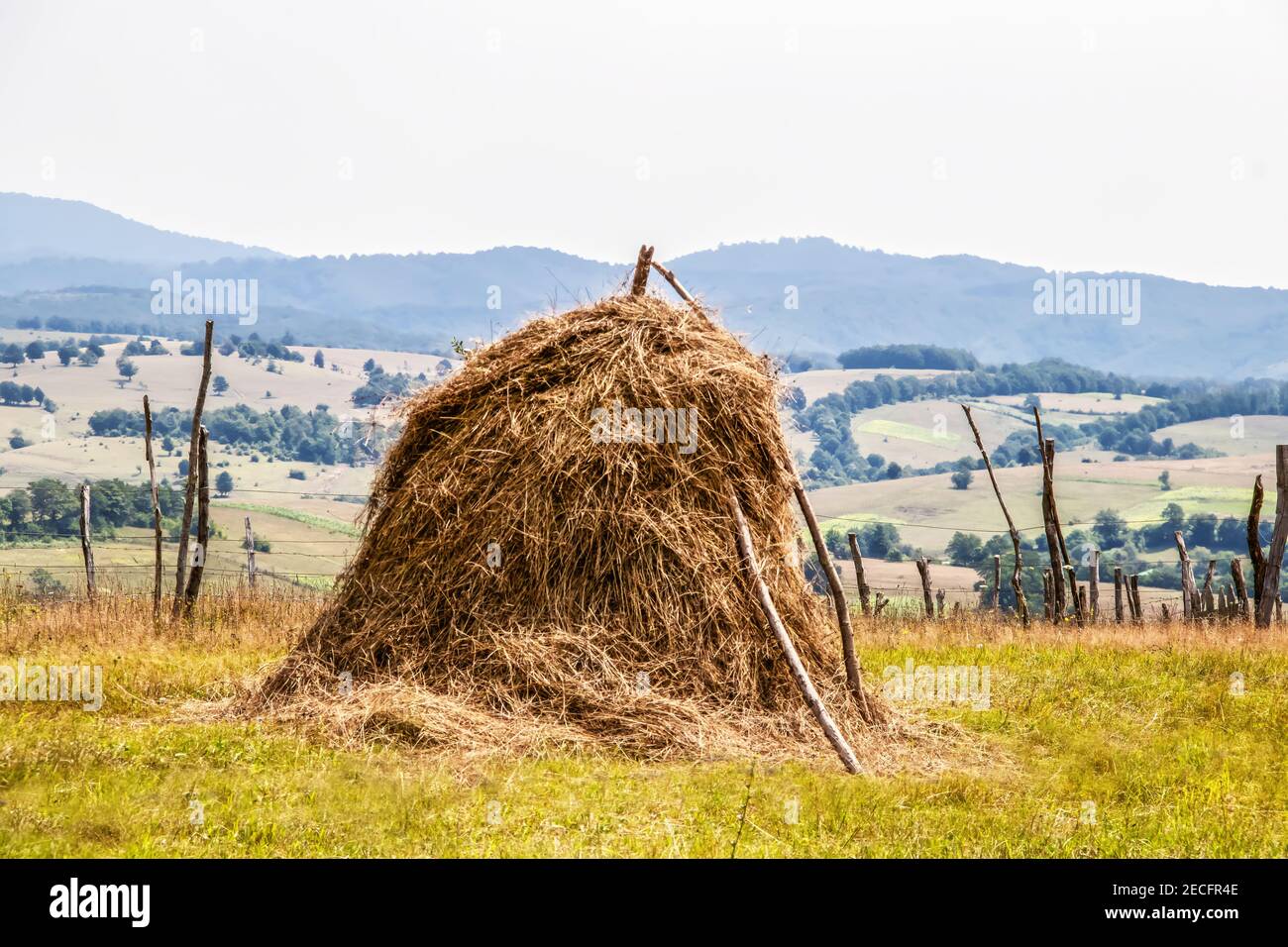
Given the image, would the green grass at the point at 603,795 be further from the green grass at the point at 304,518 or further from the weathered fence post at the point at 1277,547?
the green grass at the point at 304,518

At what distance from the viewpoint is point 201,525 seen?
15.4m

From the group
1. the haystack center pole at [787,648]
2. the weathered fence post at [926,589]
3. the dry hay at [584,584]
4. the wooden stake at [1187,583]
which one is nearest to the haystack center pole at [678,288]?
the dry hay at [584,584]

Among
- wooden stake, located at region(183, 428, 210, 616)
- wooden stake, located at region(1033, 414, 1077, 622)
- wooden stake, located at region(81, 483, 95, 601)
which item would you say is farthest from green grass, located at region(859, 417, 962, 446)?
wooden stake, located at region(183, 428, 210, 616)

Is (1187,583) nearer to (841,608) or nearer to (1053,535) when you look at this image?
(1053,535)

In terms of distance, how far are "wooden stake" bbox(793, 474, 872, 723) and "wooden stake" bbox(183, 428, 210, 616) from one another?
772 centimetres

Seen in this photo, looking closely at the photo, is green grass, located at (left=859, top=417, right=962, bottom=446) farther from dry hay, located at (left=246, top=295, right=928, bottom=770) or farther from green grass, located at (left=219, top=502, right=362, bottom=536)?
dry hay, located at (left=246, top=295, right=928, bottom=770)

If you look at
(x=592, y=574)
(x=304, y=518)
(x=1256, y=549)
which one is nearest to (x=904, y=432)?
(x=304, y=518)

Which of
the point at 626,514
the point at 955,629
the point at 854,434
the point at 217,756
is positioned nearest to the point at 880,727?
the point at 626,514

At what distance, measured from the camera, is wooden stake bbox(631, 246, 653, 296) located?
35.8 feet

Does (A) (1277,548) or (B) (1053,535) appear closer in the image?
(A) (1277,548)

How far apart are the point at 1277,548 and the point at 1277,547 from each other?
0.02 m

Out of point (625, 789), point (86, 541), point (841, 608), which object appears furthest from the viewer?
point (86, 541)
